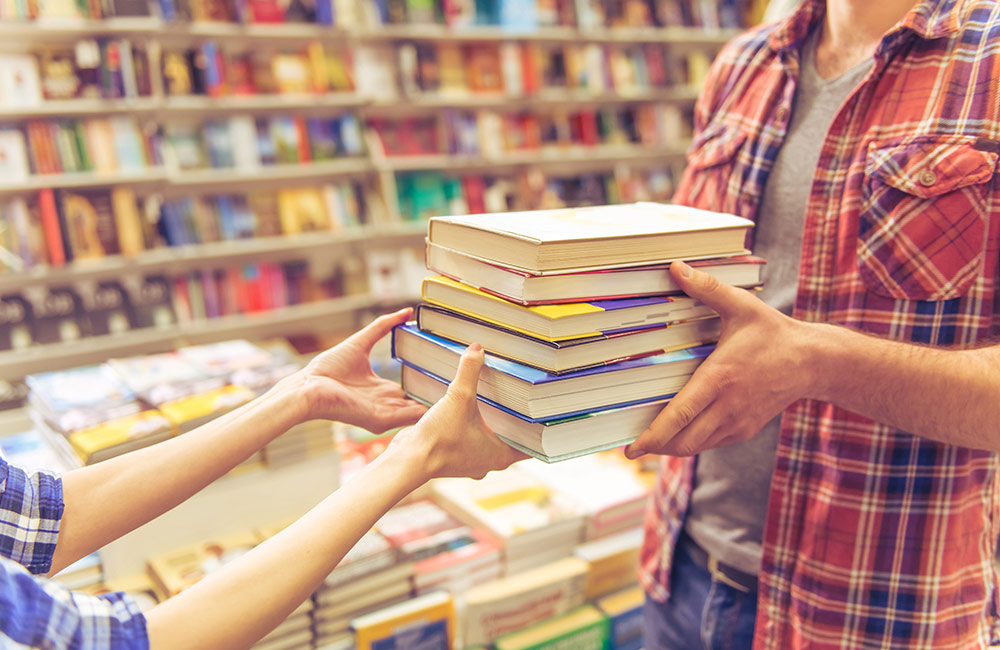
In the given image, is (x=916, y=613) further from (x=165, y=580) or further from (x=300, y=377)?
(x=165, y=580)

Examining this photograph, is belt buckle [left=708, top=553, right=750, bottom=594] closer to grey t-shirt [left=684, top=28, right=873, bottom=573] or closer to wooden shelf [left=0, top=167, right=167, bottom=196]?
grey t-shirt [left=684, top=28, right=873, bottom=573]

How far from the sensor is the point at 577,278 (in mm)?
780

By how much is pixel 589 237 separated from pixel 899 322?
0.44 metres

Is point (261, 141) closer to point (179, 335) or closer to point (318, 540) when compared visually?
point (179, 335)

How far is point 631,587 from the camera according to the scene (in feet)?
5.39

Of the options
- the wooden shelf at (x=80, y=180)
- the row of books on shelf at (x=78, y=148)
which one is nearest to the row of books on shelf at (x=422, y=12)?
the row of books on shelf at (x=78, y=148)

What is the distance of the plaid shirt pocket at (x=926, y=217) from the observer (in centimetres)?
87

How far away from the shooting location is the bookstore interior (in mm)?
828

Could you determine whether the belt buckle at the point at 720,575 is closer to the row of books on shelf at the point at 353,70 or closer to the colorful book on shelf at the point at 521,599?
the colorful book on shelf at the point at 521,599

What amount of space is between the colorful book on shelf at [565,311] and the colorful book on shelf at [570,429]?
91mm

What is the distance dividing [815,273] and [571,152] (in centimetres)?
399

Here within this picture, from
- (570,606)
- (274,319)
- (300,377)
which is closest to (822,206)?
(300,377)

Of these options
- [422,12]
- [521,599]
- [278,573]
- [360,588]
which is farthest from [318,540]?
[422,12]

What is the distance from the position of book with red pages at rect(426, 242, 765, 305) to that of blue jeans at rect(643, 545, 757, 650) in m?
0.49
